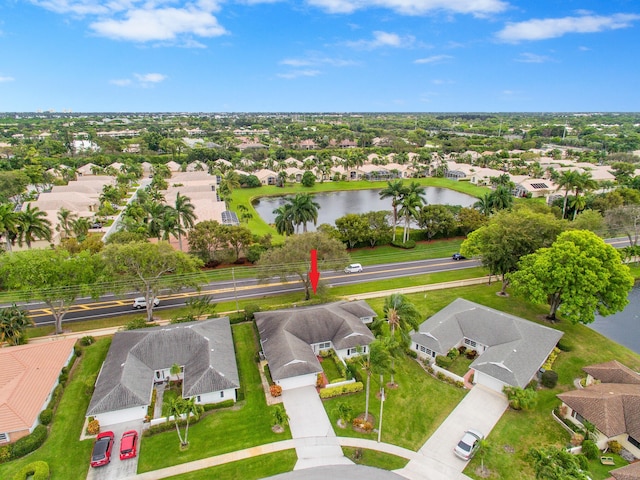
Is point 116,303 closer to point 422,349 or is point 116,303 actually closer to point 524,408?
point 422,349

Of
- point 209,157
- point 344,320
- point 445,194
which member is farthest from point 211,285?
point 209,157

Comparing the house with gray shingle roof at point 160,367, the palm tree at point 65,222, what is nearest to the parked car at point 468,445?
the house with gray shingle roof at point 160,367

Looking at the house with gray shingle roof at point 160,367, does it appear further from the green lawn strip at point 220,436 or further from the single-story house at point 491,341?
the single-story house at point 491,341

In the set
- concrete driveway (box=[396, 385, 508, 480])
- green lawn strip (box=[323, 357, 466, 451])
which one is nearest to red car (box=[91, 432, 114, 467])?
green lawn strip (box=[323, 357, 466, 451])

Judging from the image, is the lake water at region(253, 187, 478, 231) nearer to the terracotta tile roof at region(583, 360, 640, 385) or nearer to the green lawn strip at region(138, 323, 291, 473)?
the green lawn strip at region(138, 323, 291, 473)

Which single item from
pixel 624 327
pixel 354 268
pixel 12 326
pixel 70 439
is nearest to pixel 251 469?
pixel 70 439

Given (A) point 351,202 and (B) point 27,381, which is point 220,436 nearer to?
(B) point 27,381
